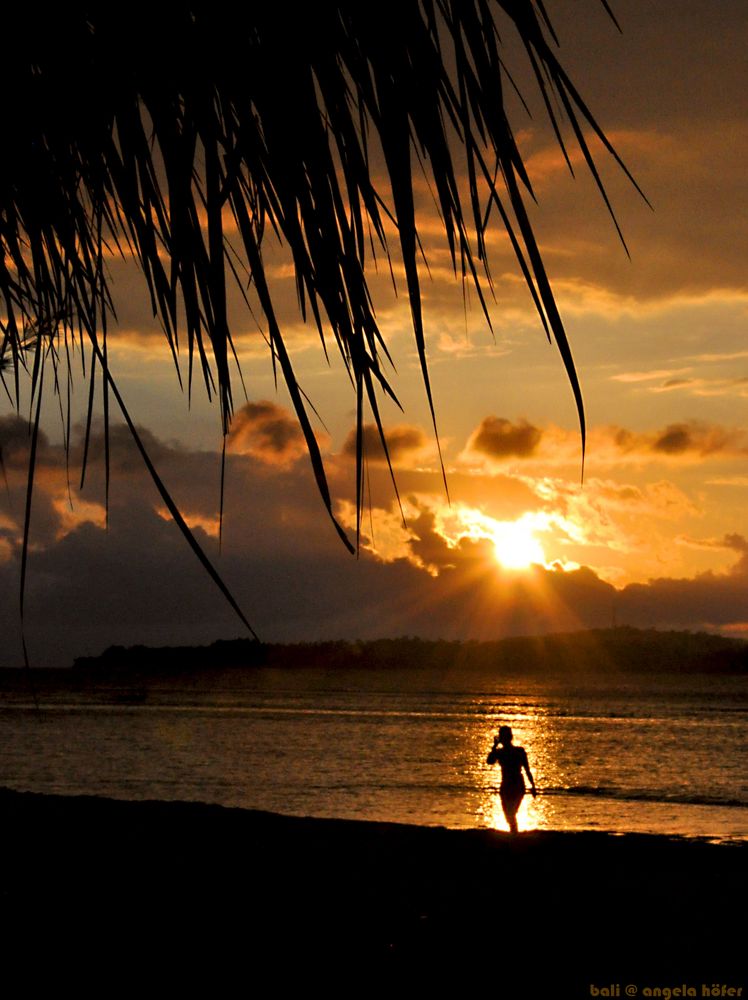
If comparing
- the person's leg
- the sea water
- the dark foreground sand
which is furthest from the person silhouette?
the sea water

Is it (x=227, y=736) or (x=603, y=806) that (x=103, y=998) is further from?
(x=227, y=736)

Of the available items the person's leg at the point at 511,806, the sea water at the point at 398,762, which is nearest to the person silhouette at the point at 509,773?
the person's leg at the point at 511,806

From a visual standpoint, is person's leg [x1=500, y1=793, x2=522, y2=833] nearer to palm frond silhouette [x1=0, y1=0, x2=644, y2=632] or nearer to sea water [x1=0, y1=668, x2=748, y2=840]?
sea water [x1=0, y1=668, x2=748, y2=840]

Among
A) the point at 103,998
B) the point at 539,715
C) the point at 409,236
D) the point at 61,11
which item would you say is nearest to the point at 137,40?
the point at 61,11

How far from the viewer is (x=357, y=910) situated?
7051mm

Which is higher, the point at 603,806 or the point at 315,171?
the point at 315,171

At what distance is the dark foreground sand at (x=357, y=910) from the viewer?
5.63 m

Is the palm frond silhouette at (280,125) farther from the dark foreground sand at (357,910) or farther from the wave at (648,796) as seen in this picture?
the wave at (648,796)

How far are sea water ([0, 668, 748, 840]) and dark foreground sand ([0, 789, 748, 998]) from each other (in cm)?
1153

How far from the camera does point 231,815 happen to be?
40.8ft

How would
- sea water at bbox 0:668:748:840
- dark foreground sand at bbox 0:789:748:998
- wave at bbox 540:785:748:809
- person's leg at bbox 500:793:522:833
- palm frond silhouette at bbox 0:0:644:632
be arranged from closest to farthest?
1. palm frond silhouette at bbox 0:0:644:632
2. dark foreground sand at bbox 0:789:748:998
3. person's leg at bbox 500:793:522:833
4. sea water at bbox 0:668:748:840
5. wave at bbox 540:785:748:809

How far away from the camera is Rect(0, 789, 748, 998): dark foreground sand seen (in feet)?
18.5

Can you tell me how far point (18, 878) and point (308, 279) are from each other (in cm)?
816

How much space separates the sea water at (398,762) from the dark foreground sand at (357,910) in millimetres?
11530
